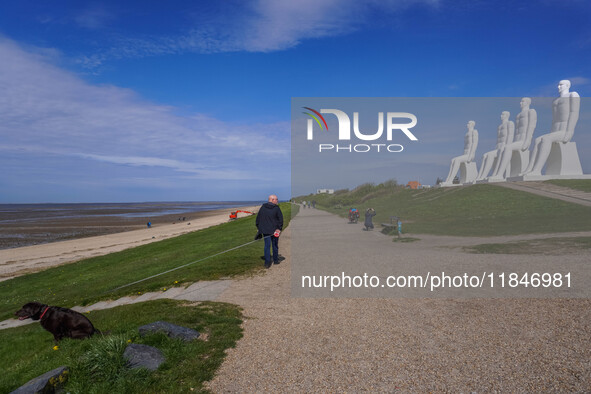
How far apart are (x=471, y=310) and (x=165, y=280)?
824cm

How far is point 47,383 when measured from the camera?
410 centimetres

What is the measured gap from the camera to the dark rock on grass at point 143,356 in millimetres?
4660

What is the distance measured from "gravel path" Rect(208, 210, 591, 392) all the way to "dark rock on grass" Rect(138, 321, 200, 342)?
30.0 inches

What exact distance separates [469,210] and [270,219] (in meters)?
16.3

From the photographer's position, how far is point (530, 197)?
22.6 m

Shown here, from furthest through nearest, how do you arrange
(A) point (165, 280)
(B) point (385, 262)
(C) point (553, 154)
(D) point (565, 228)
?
1. (C) point (553, 154)
2. (D) point (565, 228)
3. (B) point (385, 262)
4. (A) point (165, 280)

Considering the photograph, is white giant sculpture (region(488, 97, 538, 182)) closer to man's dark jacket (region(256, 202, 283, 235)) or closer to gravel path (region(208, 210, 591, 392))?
man's dark jacket (region(256, 202, 283, 235))

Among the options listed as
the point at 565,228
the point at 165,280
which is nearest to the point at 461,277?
the point at 165,280

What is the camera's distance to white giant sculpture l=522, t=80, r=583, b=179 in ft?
89.7

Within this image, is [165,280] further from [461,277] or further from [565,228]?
[565,228]

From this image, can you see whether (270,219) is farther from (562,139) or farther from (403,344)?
(562,139)

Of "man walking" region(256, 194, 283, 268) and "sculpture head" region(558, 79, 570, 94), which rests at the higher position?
"sculpture head" region(558, 79, 570, 94)

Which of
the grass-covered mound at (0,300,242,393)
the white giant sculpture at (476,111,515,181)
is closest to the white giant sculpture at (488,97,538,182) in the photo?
the white giant sculpture at (476,111,515,181)

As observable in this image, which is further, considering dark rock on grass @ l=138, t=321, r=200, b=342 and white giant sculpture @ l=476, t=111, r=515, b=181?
→ white giant sculpture @ l=476, t=111, r=515, b=181
